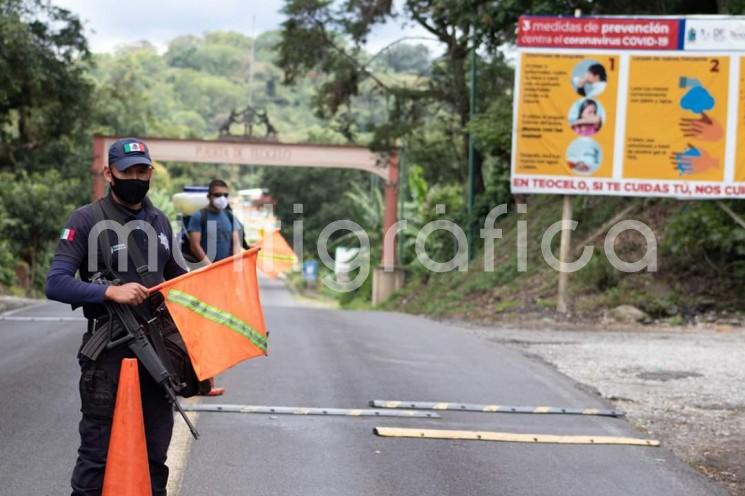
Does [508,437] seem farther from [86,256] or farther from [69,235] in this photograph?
[69,235]

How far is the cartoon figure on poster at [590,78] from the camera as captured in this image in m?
19.5

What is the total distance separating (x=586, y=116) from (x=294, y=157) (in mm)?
21423

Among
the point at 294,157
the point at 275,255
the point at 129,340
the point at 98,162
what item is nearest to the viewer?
the point at 129,340

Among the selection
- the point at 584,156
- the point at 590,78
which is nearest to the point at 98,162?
the point at 584,156

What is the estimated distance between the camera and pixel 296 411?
899 centimetres

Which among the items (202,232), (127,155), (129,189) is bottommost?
(202,232)

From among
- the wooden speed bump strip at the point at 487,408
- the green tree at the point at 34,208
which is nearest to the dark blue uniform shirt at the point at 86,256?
the wooden speed bump strip at the point at 487,408

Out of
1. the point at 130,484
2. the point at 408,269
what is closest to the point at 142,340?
the point at 130,484

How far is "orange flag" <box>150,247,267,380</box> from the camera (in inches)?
208

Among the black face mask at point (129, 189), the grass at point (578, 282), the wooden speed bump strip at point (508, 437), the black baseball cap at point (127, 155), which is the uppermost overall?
the black baseball cap at point (127, 155)

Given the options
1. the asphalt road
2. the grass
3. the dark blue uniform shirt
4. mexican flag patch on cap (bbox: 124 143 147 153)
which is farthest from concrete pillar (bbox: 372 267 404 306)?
mexican flag patch on cap (bbox: 124 143 147 153)

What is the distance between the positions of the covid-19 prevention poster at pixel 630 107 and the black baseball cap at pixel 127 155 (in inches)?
586

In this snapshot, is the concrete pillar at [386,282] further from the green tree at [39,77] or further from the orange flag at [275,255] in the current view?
the orange flag at [275,255]

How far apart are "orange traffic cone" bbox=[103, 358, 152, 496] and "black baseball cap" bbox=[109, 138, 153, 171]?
35.1 inches
